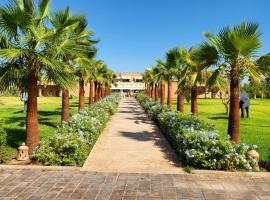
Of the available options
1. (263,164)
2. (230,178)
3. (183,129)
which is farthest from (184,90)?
(230,178)

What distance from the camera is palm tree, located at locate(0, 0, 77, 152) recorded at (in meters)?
9.16

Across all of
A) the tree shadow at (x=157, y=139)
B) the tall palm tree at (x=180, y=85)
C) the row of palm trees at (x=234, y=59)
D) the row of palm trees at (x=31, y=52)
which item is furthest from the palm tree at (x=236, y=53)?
the tall palm tree at (x=180, y=85)

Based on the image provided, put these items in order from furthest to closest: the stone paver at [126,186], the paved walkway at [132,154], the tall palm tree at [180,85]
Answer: the tall palm tree at [180,85], the paved walkway at [132,154], the stone paver at [126,186]

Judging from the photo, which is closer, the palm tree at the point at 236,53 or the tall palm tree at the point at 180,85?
the palm tree at the point at 236,53

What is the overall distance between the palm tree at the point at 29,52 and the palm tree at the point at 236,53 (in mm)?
4771

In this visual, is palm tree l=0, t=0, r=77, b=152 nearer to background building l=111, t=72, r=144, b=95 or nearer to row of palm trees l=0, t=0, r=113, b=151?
row of palm trees l=0, t=0, r=113, b=151

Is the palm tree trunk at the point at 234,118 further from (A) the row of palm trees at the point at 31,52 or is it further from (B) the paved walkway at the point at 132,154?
(A) the row of palm trees at the point at 31,52

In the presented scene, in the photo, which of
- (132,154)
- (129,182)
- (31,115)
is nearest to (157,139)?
(132,154)

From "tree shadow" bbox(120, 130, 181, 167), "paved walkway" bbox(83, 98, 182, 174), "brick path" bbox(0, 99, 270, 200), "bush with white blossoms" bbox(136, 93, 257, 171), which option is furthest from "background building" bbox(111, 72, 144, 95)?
"brick path" bbox(0, 99, 270, 200)

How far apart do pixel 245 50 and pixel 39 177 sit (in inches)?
260

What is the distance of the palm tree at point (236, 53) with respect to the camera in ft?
30.7

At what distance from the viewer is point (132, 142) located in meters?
12.8

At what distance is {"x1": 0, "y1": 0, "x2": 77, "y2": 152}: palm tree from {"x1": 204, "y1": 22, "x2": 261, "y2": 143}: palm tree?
4.77 m

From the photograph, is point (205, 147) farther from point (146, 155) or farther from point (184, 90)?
point (184, 90)
